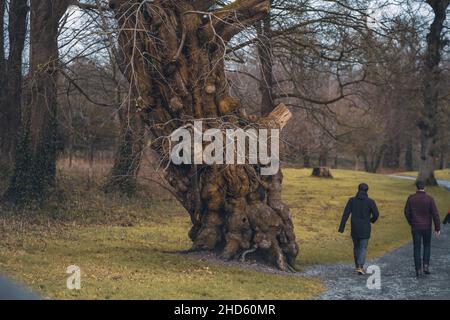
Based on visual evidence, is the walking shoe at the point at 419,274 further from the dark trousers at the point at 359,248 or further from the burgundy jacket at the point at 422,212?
the dark trousers at the point at 359,248

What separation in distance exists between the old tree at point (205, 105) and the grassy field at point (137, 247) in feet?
3.74

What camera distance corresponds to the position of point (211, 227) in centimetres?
1392

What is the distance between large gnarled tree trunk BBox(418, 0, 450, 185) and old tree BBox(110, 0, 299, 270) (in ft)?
81.5

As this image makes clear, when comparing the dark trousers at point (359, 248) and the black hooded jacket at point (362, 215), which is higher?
the black hooded jacket at point (362, 215)

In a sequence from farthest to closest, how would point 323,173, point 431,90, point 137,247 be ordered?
1. point 323,173
2. point 431,90
3. point 137,247

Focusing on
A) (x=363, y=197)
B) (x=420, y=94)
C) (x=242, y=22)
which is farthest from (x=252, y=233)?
(x=420, y=94)

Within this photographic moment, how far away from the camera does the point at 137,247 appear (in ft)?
51.1

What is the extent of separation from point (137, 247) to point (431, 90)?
2799 cm

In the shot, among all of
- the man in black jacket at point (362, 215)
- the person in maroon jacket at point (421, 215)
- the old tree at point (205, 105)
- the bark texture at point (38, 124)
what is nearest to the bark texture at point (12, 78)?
the bark texture at point (38, 124)

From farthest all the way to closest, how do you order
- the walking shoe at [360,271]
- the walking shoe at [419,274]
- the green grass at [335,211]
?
the green grass at [335,211]
the walking shoe at [360,271]
the walking shoe at [419,274]

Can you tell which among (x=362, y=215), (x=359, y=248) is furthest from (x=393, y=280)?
(x=362, y=215)

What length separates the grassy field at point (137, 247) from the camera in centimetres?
1030

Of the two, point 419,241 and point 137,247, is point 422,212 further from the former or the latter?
point 137,247
